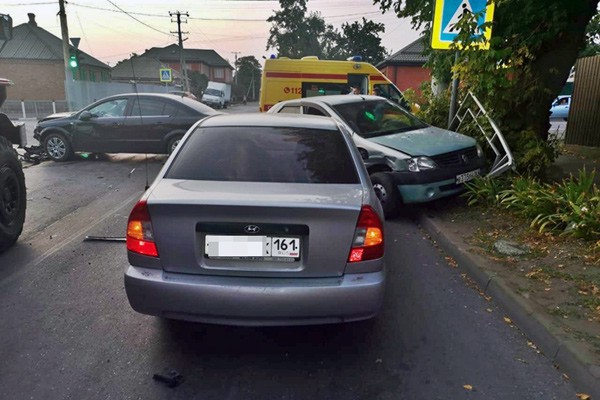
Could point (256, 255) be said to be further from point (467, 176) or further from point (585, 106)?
point (585, 106)

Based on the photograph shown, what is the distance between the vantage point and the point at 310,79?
1375 cm

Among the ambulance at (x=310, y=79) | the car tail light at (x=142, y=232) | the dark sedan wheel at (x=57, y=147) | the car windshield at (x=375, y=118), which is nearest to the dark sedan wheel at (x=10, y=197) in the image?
the car tail light at (x=142, y=232)

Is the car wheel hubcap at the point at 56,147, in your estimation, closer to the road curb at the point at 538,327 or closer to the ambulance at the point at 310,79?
the ambulance at the point at 310,79

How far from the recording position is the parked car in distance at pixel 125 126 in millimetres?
10344

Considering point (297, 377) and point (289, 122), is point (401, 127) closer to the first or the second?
point (289, 122)

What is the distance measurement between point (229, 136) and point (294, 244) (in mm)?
1209

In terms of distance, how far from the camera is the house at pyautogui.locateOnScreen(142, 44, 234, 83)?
274ft

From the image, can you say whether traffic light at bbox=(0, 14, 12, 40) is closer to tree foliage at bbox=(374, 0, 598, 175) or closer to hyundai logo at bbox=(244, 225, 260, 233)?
hyundai logo at bbox=(244, 225, 260, 233)

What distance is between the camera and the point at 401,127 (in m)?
7.03

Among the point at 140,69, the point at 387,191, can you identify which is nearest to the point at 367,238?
the point at 387,191

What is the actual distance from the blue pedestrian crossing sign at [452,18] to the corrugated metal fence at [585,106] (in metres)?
6.40

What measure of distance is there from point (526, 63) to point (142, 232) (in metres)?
6.56

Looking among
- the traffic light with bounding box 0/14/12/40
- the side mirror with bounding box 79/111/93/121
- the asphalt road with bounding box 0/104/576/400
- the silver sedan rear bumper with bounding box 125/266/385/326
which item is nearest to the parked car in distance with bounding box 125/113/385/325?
the silver sedan rear bumper with bounding box 125/266/385/326

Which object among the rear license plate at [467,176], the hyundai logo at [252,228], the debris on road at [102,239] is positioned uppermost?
the hyundai logo at [252,228]
